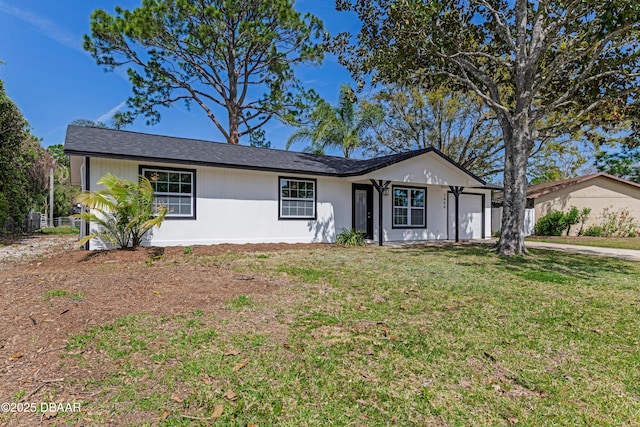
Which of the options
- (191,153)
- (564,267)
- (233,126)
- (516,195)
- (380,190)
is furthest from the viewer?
(233,126)

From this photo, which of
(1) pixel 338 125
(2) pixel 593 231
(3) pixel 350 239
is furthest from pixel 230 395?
(2) pixel 593 231

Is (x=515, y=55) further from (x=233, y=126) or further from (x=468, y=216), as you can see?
(x=233, y=126)

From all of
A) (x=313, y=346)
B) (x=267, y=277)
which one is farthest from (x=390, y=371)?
(x=267, y=277)

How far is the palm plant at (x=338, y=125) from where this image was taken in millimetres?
20188

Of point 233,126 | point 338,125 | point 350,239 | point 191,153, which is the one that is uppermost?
point 338,125

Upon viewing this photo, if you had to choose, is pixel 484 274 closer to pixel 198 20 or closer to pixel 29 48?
pixel 198 20

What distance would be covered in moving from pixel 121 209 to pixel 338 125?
15.2 meters

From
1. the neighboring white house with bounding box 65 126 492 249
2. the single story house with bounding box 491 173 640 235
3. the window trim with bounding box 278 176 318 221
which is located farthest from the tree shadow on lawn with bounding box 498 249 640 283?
the single story house with bounding box 491 173 640 235

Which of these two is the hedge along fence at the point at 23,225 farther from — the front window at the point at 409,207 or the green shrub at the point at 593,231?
the green shrub at the point at 593,231

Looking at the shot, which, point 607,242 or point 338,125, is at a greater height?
point 338,125

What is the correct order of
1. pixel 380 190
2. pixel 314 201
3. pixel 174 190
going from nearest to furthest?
pixel 174 190, pixel 380 190, pixel 314 201

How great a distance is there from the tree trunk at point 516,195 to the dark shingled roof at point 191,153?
131 inches

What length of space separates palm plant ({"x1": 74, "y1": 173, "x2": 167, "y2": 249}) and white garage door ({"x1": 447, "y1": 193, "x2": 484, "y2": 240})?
40.1 ft

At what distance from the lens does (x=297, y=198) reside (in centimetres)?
1193
